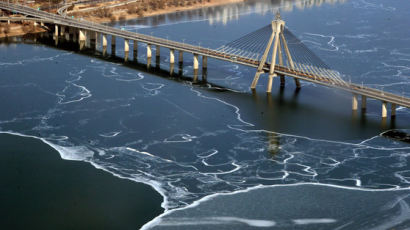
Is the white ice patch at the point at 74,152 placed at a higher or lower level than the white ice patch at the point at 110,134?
lower

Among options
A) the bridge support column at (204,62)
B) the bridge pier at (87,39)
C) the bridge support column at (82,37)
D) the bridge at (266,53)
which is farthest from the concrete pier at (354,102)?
the bridge support column at (82,37)

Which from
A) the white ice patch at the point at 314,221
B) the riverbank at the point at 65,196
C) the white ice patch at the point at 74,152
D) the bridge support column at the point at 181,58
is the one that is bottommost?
the riverbank at the point at 65,196

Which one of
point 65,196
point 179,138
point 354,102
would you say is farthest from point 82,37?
point 65,196

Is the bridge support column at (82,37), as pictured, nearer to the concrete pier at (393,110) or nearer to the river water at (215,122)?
the river water at (215,122)

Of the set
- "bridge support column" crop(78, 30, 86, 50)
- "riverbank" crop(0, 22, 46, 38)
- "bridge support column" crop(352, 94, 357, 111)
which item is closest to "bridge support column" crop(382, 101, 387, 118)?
"bridge support column" crop(352, 94, 357, 111)

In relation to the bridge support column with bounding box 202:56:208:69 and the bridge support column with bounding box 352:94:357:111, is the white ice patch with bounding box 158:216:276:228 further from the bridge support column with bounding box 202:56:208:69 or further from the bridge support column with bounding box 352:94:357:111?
the bridge support column with bounding box 202:56:208:69

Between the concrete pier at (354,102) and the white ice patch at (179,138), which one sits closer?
the white ice patch at (179,138)

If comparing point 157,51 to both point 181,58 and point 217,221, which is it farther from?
point 217,221
